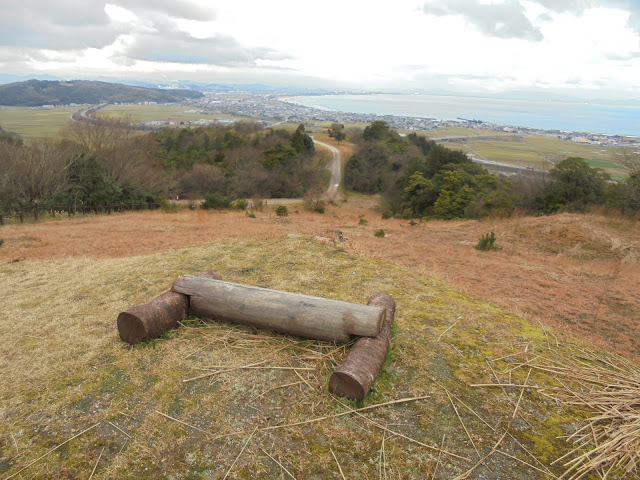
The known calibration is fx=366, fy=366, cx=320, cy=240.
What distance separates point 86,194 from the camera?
22.1m

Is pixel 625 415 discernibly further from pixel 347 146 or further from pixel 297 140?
pixel 347 146

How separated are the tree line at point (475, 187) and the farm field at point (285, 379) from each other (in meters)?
14.0

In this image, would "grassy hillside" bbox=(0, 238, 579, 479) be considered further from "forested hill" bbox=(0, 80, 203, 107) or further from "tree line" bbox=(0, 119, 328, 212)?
"forested hill" bbox=(0, 80, 203, 107)

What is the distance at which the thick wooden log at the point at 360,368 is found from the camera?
11.3 ft

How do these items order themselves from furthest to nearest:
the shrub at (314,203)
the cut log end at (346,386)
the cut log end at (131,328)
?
the shrub at (314,203) < the cut log end at (131,328) < the cut log end at (346,386)

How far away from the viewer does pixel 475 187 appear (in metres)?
27.3

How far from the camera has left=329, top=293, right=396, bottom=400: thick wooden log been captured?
3454 mm

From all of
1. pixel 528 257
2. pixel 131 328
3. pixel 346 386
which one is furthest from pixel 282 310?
pixel 528 257

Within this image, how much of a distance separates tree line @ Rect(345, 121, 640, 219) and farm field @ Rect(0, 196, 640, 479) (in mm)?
14022

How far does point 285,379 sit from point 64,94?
520ft

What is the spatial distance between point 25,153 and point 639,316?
28602mm

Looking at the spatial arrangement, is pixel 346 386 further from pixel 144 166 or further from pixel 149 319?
pixel 144 166

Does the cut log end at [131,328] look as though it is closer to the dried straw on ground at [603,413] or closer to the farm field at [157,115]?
the dried straw on ground at [603,413]

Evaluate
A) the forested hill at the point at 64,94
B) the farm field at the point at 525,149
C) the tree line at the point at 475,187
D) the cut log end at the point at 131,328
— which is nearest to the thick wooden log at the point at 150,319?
the cut log end at the point at 131,328
